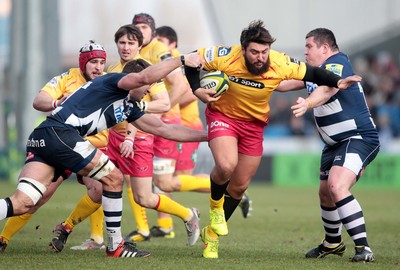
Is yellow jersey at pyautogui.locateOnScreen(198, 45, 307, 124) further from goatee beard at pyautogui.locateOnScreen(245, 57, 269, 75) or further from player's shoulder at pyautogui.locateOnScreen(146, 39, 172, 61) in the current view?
player's shoulder at pyautogui.locateOnScreen(146, 39, 172, 61)

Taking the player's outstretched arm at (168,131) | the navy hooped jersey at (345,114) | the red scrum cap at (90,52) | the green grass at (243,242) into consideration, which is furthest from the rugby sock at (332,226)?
the red scrum cap at (90,52)

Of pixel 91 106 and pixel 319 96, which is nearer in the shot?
pixel 91 106

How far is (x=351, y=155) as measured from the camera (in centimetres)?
931

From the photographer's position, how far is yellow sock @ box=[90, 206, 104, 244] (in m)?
10.5

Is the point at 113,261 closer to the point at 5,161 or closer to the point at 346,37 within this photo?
the point at 5,161

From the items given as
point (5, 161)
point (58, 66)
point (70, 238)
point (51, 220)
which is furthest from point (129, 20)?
point (70, 238)

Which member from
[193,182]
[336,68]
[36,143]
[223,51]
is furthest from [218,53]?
[193,182]

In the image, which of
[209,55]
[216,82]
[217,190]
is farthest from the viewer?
[217,190]

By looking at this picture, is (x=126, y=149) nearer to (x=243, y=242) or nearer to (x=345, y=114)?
(x=243, y=242)

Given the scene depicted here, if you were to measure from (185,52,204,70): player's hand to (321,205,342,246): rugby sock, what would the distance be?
2212mm

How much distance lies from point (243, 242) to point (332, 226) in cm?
168

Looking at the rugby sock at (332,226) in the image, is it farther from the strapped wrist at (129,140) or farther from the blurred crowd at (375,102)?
the blurred crowd at (375,102)

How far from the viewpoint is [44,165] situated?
884 centimetres

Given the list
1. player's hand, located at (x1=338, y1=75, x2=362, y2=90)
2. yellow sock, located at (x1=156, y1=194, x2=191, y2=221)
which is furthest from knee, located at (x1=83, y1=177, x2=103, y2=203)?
player's hand, located at (x1=338, y1=75, x2=362, y2=90)
